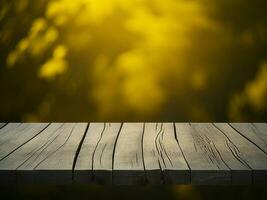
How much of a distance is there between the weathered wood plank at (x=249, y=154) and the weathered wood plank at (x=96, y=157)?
1.90 ft

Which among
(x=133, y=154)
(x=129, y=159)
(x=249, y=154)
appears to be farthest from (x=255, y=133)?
(x=129, y=159)

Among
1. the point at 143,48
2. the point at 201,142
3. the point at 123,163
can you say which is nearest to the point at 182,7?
the point at 143,48

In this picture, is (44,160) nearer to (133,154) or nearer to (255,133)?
(133,154)

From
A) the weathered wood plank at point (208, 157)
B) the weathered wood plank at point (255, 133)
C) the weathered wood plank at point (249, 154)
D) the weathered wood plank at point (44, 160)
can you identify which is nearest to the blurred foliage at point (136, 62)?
the weathered wood plank at point (255, 133)

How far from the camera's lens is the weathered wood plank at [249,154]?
2059 mm

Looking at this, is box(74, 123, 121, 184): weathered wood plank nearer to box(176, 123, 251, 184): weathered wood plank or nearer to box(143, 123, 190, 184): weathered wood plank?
box(143, 123, 190, 184): weathered wood plank

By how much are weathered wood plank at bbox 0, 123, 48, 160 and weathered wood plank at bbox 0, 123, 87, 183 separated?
48mm

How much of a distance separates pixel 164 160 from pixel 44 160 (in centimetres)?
57

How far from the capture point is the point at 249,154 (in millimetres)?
2377

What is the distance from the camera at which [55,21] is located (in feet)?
13.0

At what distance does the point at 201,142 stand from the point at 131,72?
1.31 metres

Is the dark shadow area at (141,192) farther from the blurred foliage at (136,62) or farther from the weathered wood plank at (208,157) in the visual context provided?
the weathered wood plank at (208,157)

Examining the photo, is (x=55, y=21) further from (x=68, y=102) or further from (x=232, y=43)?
(x=232, y=43)

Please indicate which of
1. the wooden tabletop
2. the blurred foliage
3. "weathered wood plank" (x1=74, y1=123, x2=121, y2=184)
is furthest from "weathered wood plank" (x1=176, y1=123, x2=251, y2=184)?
the blurred foliage
